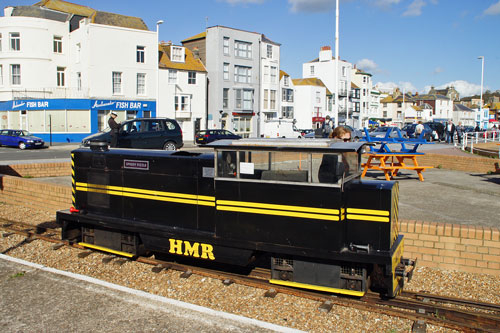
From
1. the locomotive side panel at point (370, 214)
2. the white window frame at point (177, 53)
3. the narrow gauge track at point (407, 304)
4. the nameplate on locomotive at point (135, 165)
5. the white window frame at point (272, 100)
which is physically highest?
the white window frame at point (177, 53)

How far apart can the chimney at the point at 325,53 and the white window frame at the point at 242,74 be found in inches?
1005

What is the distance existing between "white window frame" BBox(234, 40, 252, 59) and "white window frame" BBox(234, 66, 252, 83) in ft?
4.62

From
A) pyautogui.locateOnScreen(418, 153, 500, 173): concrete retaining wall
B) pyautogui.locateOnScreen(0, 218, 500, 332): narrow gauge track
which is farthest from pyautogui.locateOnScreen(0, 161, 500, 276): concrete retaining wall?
pyautogui.locateOnScreen(418, 153, 500, 173): concrete retaining wall

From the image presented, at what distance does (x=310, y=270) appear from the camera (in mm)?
5992

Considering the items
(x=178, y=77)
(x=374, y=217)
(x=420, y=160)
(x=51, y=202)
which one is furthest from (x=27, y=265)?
(x=178, y=77)

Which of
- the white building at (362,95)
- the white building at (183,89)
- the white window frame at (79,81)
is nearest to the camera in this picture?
the white window frame at (79,81)

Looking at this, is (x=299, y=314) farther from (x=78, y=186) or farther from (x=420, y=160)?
(x=420, y=160)

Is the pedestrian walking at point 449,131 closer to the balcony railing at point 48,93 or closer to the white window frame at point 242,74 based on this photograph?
the white window frame at point 242,74

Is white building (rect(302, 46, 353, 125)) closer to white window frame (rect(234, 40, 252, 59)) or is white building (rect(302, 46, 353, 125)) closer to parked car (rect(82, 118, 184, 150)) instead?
white window frame (rect(234, 40, 252, 59))

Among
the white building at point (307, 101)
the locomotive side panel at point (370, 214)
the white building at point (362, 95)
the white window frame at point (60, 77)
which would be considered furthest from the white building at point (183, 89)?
the white building at point (362, 95)

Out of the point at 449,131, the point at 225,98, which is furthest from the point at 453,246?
the point at 225,98

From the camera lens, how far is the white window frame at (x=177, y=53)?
4691 centimetres

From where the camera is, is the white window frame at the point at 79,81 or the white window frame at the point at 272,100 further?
the white window frame at the point at 272,100

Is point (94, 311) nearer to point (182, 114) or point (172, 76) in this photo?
point (182, 114)
